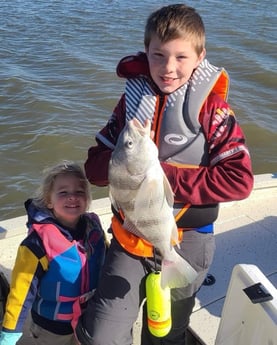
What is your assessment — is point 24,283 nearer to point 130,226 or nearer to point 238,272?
point 130,226

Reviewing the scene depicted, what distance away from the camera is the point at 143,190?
194cm

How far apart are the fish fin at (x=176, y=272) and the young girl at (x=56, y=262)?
0.64 m

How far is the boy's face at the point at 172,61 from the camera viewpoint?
7.38ft

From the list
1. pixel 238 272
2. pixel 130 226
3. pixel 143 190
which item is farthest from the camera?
pixel 238 272

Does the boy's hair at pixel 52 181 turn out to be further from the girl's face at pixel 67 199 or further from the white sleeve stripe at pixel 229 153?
the white sleeve stripe at pixel 229 153

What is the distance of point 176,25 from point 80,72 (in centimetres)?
826

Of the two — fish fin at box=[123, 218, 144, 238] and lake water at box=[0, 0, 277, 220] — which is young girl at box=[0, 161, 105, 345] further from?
lake water at box=[0, 0, 277, 220]

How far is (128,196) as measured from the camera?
2.00 metres

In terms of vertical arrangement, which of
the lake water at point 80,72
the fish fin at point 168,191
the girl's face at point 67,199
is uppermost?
the fish fin at point 168,191

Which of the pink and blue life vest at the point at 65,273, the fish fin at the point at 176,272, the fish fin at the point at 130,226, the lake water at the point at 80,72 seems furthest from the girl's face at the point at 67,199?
the lake water at the point at 80,72

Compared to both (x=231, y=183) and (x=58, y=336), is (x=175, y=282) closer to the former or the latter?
(x=231, y=183)

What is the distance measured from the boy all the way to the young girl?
270 millimetres

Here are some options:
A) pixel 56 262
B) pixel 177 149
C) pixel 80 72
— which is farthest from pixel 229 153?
pixel 80 72

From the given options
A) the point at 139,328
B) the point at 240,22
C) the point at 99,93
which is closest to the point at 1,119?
the point at 99,93
